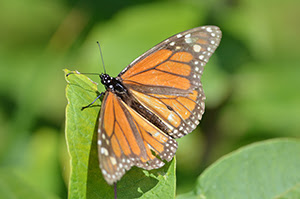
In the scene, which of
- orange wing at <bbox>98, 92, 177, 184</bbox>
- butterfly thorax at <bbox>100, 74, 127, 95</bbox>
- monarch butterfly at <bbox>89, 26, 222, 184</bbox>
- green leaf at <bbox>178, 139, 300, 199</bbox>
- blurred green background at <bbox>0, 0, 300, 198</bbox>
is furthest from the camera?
blurred green background at <bbox>0, 0, 300, 198</bbox>

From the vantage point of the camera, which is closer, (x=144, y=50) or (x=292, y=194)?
(x=292, y=194)

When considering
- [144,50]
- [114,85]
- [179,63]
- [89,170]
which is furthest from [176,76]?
[144,50]

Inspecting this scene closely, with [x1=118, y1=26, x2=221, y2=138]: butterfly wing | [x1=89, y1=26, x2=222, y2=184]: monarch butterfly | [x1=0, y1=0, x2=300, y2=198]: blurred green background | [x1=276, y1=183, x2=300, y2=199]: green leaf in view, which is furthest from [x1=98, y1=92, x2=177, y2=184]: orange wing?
[x1=0, y1=0, x2=300, y2=198]: blurred green background

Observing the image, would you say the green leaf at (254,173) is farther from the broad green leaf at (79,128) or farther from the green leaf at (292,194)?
the broad green leaf at (79,128)

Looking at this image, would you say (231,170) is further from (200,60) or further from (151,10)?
(151,10)

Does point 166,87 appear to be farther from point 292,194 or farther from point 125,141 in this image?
point 292,194

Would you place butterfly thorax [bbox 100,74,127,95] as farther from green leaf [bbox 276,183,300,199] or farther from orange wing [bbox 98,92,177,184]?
green leaf [bbox 276,183,300,199]
